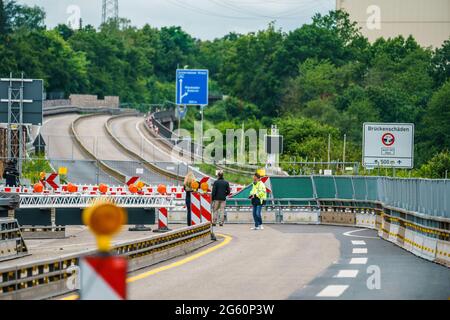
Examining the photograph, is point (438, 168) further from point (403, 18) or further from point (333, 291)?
point (403, 18)

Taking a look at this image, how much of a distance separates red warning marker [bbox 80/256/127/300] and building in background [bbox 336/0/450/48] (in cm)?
14691

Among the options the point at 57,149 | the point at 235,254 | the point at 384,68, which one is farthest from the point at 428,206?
the point at 384,68

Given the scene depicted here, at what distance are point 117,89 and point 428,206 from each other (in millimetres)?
166398

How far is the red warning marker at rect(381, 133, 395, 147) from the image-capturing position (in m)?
49.1

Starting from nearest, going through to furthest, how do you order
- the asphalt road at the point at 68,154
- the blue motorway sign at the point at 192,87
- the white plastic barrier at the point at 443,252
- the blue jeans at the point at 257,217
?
the white plastic barrier at the point at 443,252, the blue jeans at the point at 257,217, the asphalt road at the point at 68,154, the blue motorway sign at the point at 192,87

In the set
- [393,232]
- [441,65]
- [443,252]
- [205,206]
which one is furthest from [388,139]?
[441,65]

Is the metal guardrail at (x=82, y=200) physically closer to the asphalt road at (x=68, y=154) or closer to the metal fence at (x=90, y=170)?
the asphalt road at (x=68, y=154)

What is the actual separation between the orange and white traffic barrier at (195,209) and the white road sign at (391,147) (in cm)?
1794

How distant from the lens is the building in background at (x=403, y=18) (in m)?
160

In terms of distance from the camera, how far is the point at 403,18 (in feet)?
576

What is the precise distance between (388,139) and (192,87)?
48.4 meters

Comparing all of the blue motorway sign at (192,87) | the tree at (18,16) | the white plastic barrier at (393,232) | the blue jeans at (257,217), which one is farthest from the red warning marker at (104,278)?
the tree at (18,16)

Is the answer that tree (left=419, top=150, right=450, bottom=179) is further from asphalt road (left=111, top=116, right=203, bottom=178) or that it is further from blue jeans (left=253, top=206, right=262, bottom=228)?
blue jeans (left=253, top=206, right=262, bottom=228)
